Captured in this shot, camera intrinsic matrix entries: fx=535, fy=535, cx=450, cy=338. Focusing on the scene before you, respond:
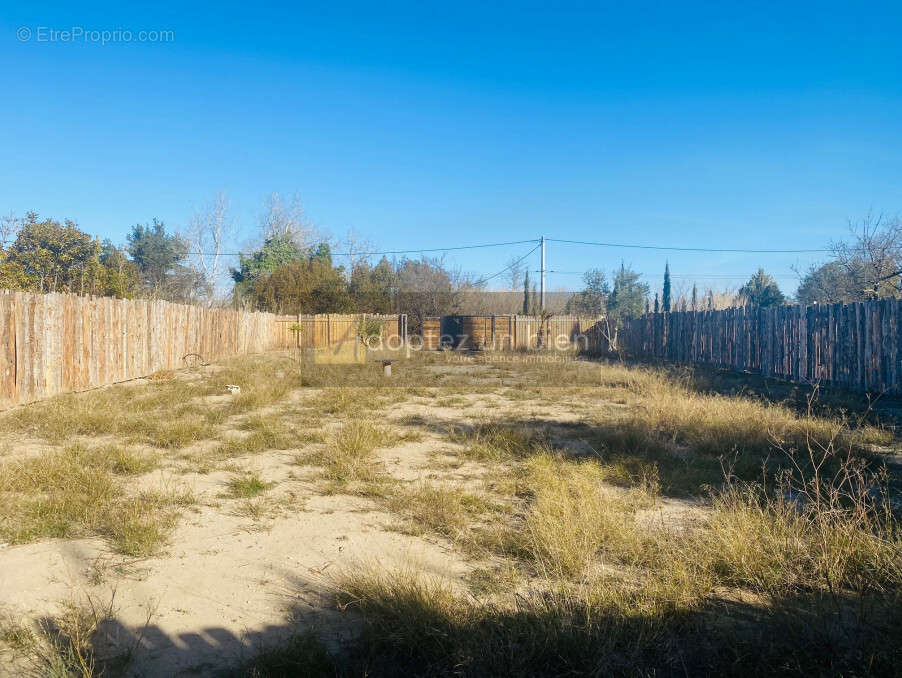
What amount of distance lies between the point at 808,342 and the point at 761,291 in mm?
34171

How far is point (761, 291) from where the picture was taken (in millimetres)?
39844

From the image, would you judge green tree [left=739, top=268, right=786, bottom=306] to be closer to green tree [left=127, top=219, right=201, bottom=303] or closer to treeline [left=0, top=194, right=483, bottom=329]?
treeline [left=0, top=194, right=483, bottom=329]

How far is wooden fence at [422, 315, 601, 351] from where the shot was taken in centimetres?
2308

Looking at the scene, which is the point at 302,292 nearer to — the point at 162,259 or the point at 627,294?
the point at 162,259

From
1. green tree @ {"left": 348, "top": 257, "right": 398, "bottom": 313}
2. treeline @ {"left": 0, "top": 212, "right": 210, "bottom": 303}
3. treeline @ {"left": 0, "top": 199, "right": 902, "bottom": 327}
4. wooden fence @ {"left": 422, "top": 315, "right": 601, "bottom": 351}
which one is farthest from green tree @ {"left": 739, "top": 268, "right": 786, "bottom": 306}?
treeline @ {"left": 0, "top": 212, "right": 210, "bottom": 303}

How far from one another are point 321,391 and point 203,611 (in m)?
7.57

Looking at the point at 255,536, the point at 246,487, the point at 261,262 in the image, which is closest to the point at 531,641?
the point at 255,536

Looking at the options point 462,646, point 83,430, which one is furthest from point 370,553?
point 83,430

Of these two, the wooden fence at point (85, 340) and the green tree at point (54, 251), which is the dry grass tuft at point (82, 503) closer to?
the wooden fence at point (85, 340)

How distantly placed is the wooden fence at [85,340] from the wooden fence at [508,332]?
11.1 m

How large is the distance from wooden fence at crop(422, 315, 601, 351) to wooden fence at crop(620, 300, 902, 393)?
7.64 meters

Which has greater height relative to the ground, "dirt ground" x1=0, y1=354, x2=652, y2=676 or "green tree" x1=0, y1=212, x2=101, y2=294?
"green tree" x1=0, y1=212, x2=101, y2=294

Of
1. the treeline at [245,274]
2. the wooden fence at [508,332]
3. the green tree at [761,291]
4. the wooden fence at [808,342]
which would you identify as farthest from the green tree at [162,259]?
A: the green tree at [761,291]

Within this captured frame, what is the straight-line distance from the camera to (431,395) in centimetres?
971
